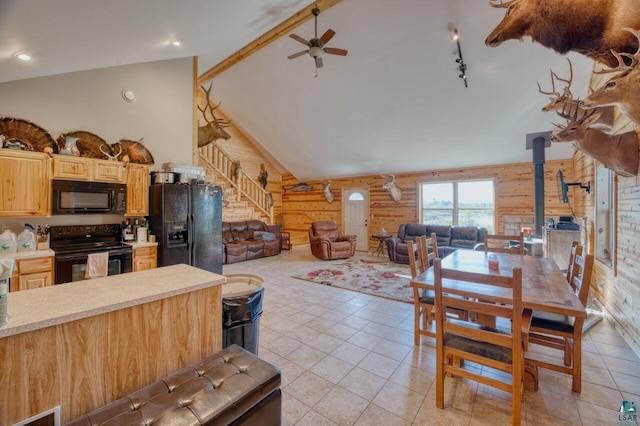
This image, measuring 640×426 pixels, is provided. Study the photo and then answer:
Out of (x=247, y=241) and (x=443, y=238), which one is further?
(x=247, y=241)

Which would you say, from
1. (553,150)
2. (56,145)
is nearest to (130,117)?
(56,145)

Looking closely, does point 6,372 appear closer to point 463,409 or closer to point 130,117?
point 463,409

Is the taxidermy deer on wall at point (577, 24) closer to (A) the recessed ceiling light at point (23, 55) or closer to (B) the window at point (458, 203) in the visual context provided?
(A) the recessed ceiling light at point (23, 55)

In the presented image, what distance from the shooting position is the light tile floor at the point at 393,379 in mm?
1771

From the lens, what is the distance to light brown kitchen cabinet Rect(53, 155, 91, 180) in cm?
313

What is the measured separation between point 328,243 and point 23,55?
19.1 feet

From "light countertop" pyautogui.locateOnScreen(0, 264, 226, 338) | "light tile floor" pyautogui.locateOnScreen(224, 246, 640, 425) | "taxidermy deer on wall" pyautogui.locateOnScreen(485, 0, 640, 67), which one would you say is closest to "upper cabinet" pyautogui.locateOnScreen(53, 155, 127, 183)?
"light countertop" pyautogui.locateOnScreen(0, 264, 226, 338)

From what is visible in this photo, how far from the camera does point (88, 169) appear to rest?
11.0 ft

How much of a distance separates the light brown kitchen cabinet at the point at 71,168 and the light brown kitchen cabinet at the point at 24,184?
0.07 metres

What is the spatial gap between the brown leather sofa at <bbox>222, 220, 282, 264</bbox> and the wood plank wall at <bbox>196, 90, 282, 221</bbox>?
2257mm

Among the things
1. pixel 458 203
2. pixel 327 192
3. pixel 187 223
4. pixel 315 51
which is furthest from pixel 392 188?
pixel 187 223

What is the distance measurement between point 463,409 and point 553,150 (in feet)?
19.7

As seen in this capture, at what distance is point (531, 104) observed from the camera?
4578 millimetres

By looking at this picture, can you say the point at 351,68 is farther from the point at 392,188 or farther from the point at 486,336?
the point at 486,336
